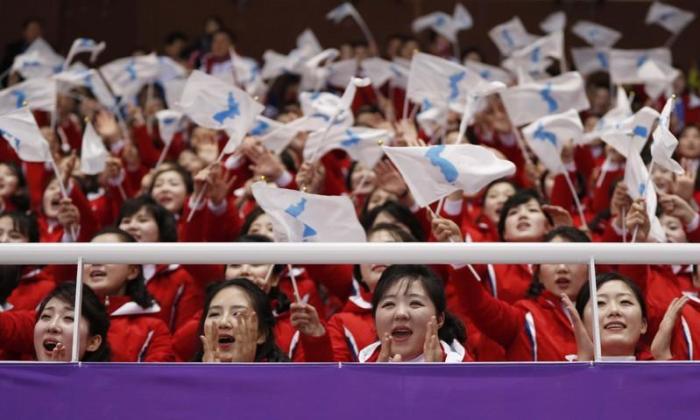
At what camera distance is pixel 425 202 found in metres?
3.76

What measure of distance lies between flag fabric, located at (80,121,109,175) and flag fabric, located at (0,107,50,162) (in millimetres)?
584

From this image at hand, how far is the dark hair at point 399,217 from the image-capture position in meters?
5.32

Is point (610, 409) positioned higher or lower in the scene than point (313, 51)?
lower

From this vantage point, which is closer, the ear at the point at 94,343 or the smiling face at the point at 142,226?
the ear at the point at 94,343

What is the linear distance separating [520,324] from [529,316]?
0.08m

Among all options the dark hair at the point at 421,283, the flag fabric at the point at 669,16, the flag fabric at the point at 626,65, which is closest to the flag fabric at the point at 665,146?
the dark hair at the point at 421,283

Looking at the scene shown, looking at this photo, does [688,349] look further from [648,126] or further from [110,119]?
[110,119]

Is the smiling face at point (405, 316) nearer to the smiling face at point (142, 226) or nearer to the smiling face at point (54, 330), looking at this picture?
the smiling face at point (54, 330)

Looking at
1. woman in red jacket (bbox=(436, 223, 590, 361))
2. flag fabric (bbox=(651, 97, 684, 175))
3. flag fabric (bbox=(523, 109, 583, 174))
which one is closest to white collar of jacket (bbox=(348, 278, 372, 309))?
woman in red jacket (bbox=(436, 223, 590, 361))

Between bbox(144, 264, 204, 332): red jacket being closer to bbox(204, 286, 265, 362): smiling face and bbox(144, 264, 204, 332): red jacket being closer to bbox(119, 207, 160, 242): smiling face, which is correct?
bbox(119, 207, 160, 242): smiling face

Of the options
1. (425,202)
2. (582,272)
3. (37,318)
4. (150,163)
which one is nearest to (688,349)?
(582,272)

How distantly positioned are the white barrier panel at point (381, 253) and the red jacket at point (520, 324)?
1083mm

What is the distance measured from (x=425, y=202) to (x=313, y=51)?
527 centimetres

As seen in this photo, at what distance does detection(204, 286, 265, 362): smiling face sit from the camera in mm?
3898
